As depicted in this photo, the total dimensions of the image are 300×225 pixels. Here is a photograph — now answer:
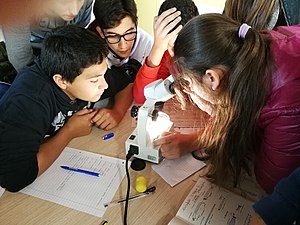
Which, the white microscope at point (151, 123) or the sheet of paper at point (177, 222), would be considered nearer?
the sheet of paper at point (177, 222)

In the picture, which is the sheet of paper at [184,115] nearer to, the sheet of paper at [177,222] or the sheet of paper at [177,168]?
the sheet of paper at [177,168]

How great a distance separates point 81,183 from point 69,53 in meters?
0.47

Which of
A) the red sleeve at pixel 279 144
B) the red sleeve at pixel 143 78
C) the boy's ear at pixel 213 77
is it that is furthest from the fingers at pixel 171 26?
the red sleeve at pixel 279 144

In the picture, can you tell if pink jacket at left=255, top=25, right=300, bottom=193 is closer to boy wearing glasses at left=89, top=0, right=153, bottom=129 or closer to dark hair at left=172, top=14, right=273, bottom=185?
dark hair at left=172, top=14, right=273, bottom=185

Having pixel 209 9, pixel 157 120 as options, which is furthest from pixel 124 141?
pixel 209 9

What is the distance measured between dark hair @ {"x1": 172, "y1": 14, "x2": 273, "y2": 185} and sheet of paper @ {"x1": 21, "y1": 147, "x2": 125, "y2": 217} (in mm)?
348

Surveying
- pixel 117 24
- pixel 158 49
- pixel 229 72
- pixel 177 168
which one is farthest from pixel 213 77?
pixel 117 24

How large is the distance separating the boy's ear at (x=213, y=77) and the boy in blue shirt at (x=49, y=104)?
18.2 inches

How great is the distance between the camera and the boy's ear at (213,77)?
887 millimetres

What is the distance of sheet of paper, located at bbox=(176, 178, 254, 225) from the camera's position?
896mm

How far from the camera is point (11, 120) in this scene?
1035 millimetres

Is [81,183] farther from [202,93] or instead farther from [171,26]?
[171,26]

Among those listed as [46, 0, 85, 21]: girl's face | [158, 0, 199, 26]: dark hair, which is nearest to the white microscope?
[158, 0, 199, 26]: dark hair

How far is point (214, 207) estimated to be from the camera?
3.07ft
